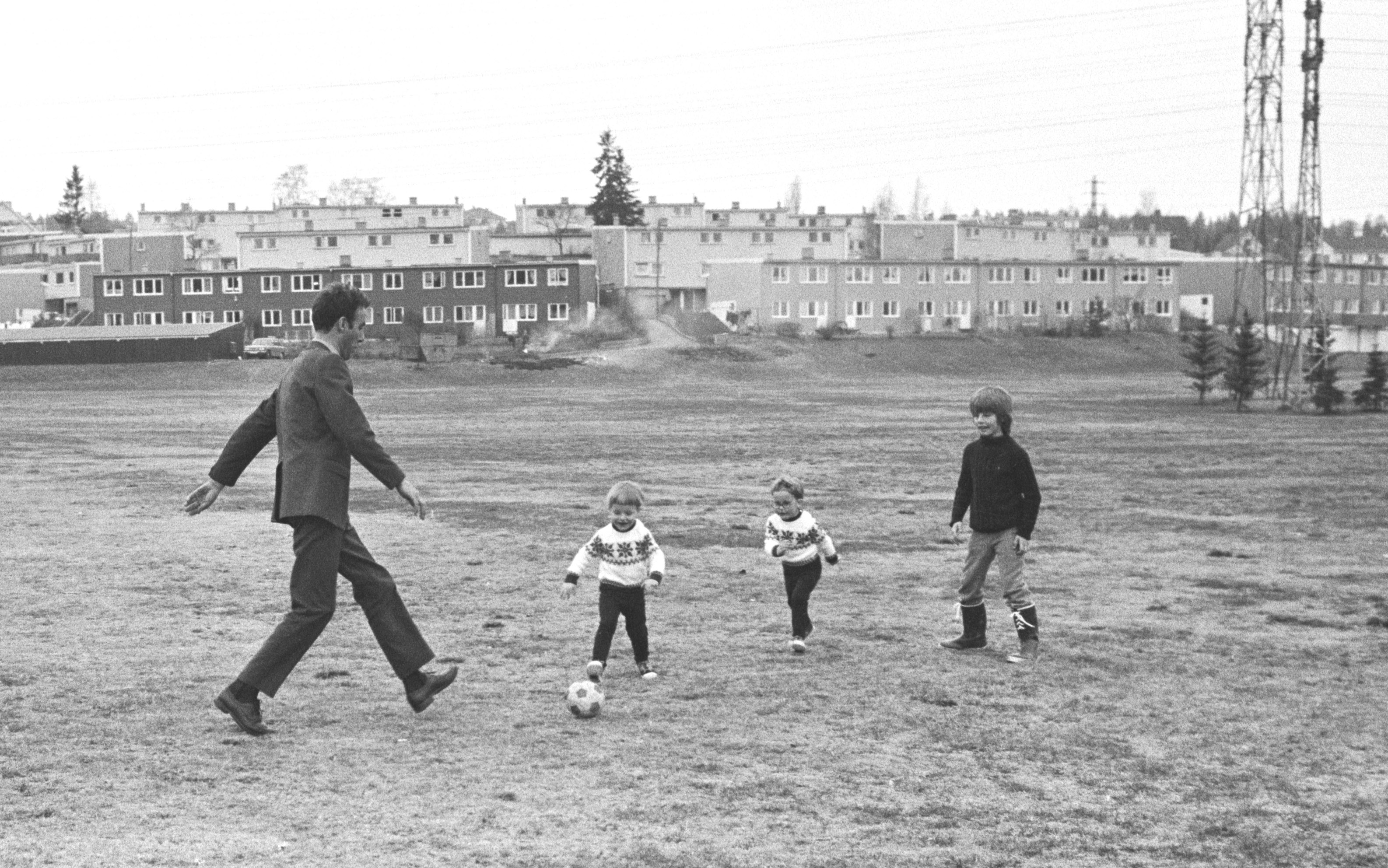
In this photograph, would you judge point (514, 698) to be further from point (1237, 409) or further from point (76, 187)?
point (76, 187)

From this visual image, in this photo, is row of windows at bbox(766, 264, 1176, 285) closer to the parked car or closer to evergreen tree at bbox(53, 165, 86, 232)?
the parked car

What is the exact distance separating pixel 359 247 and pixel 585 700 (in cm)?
10930

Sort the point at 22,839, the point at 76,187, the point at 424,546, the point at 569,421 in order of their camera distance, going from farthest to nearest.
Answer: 1. the point at 76,187
2. the point at 569,421
3. the point at 424,546
4. the point at 22,839

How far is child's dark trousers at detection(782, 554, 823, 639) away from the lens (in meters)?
11.2

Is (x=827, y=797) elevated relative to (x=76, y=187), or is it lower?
lower

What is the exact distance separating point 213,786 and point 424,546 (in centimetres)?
926

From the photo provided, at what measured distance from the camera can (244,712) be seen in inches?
341

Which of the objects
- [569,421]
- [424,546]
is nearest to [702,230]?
[569,421]

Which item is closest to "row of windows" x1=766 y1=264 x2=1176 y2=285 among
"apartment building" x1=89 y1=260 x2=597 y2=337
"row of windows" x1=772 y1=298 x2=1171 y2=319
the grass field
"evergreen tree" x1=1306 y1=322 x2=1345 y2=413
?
"row of windows" x1=772 y1=298 x2=1171 y2=319

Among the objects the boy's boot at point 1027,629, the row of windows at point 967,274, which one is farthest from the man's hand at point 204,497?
the row of windows at point 967,274

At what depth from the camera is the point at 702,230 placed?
4658 inches

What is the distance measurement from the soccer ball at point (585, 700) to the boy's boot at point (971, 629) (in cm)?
308

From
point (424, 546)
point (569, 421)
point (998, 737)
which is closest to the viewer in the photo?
point (998, 737)

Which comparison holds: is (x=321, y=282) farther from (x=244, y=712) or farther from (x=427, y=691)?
(x=244, y=712)
